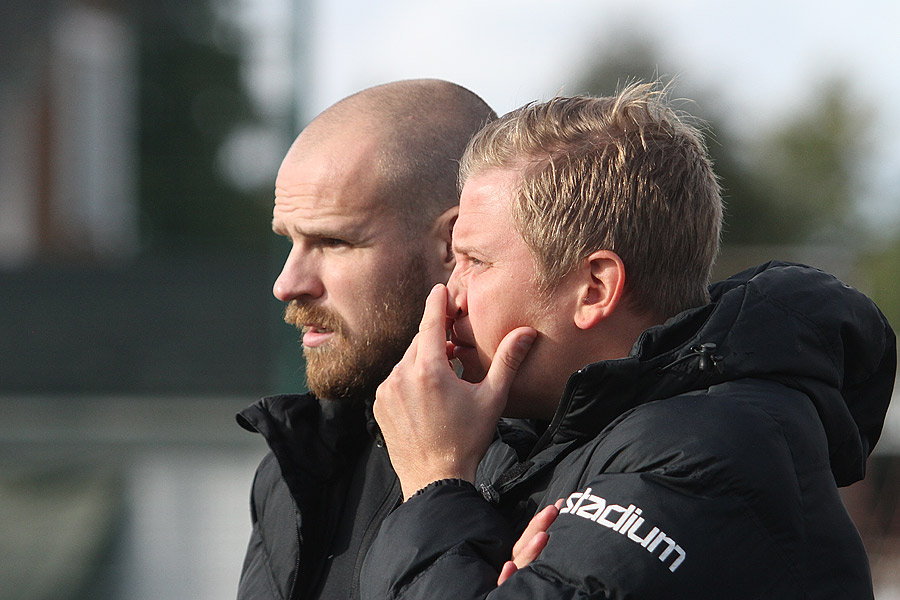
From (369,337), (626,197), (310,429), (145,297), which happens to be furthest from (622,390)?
(145,297)

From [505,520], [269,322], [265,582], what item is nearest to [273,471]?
[265,582]

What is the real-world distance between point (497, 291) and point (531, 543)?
1.51 ft

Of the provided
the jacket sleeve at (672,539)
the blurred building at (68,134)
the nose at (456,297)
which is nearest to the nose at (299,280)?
the nose at (456,297)

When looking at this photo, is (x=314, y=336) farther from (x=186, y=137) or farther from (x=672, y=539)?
(x=186, y=137)

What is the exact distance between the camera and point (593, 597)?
127 cm

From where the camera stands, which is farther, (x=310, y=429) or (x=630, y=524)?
(x=310, y=429)

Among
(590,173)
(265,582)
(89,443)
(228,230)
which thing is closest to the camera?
(590,173)

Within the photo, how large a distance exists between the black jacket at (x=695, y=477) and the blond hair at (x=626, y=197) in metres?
0.11

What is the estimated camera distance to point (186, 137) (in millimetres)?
7445

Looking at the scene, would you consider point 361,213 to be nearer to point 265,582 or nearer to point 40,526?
point 265,582

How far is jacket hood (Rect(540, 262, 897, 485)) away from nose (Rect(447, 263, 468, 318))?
308 mm

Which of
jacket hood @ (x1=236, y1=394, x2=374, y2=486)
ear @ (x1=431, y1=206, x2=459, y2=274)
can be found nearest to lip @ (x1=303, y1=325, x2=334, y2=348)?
jacket hood @ (x1=236, y1=394, x2=374, y2=486)

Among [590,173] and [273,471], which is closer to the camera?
[590,173]

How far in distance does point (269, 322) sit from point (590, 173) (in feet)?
18.1
